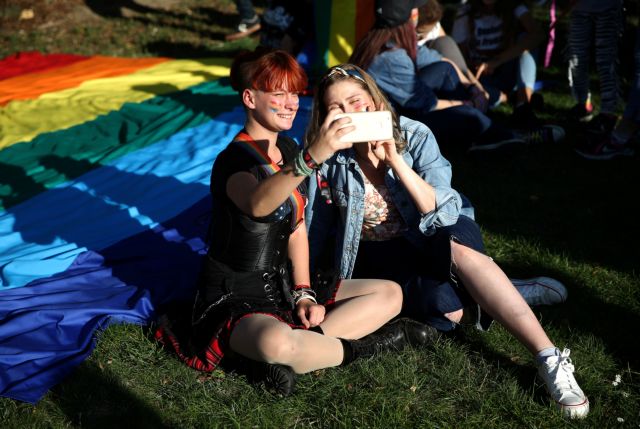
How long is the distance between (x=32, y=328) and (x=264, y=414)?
1298 mm

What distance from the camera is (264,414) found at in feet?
8.98

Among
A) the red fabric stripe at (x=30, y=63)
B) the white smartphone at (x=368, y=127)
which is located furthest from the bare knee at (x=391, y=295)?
the red fabric stripe at (x=30, y=63)

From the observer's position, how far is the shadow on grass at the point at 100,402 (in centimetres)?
274

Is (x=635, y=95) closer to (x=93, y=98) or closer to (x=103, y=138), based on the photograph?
(x=103, y=138)

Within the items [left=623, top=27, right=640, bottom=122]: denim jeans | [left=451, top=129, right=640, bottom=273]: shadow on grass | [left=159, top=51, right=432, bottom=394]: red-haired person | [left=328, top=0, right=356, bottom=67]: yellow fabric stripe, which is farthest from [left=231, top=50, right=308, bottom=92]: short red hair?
[left=328, top=0, right=356, bottom=67]: yellow fabric stripe

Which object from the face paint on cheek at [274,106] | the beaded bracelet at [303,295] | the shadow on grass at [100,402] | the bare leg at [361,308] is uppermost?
the face paint on cheek at [274,106]

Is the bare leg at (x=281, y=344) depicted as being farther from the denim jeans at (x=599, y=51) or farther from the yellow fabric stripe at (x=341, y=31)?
the yellow fabric stripe at (x=341, y=31)

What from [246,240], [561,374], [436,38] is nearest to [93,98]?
[436,38]

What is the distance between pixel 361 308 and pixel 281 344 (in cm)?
48

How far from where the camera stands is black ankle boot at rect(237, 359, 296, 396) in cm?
279

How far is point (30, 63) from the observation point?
777 cm

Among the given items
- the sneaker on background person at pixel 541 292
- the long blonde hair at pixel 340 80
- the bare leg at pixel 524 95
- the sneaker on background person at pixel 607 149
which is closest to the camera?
the long blonde hair at pixel 340 80

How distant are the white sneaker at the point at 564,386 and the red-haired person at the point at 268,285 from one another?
594 millimetres

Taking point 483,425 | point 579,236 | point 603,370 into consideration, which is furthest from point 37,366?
point 579,236
